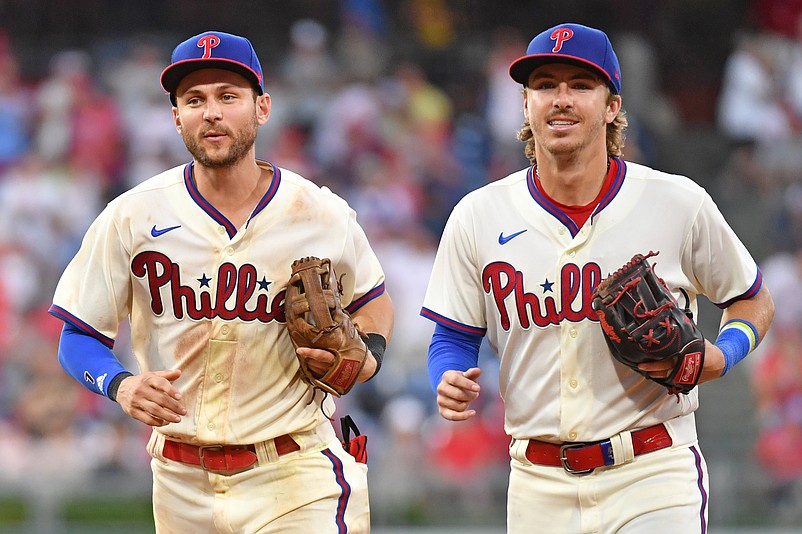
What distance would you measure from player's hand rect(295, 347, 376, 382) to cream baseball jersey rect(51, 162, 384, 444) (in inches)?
6.8

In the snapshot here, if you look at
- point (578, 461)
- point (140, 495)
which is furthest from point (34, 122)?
point (578, 461)

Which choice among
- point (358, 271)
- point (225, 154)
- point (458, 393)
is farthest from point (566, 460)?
point (225, 154)

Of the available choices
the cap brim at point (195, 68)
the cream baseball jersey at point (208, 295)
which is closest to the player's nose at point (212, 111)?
the cap brim at point (195, 68)

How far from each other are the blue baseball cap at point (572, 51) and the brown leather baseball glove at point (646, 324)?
668 millimetres

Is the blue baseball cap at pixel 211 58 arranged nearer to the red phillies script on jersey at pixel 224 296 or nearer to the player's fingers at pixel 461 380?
the red phillies script on jersey at pixel 224 296

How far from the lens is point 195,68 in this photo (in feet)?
15.2

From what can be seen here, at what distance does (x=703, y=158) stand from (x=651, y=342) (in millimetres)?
8797

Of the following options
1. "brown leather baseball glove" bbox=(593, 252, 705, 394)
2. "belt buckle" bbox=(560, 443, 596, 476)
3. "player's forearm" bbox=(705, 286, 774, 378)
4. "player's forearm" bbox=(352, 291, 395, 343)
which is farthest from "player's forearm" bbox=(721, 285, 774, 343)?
"player's forearm" bbox=(352, 291, 395, 343)

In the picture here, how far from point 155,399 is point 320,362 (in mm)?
551

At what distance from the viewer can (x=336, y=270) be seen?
481cm

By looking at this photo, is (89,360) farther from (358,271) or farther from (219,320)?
(358,271)

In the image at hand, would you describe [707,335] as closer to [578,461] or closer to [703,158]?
[703,158]

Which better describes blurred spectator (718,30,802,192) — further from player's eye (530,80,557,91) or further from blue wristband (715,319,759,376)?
player's eye (530,80,557,91)

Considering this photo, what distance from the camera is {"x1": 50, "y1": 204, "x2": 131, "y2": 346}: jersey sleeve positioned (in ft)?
15.4
